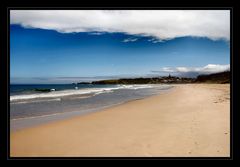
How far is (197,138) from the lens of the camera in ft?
17.6

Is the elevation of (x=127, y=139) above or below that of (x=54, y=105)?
below

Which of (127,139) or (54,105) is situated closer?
(127,139)

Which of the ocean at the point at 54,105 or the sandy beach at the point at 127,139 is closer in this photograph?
the sandy beach at the point at 127,139

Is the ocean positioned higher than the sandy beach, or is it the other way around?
the ocean

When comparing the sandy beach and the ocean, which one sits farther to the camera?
the ocean

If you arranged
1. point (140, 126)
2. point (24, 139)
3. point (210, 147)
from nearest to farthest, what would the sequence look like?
point (210, 147) < point (24, 139) < point (140, 126)

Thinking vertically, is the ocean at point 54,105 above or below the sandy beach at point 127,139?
above
